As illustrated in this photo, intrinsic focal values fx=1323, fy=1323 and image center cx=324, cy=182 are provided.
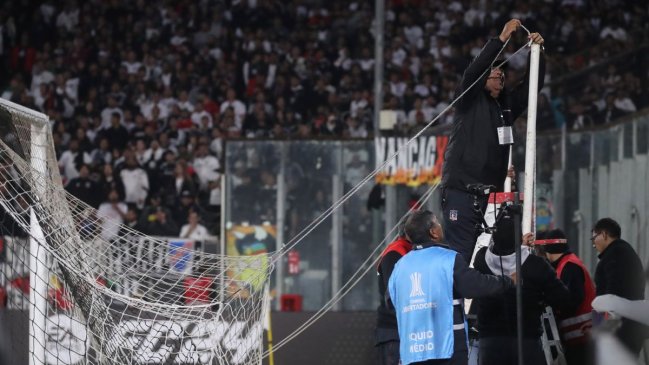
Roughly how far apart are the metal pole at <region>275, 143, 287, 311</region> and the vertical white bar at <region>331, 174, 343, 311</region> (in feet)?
2.05

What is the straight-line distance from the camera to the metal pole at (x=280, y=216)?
53.6 feet

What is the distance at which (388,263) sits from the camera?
9.90m

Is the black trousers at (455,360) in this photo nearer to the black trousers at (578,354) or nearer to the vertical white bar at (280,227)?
the black trousers at (578,354)

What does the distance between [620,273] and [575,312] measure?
46 cm

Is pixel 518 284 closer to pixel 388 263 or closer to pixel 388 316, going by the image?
pixel 388 263

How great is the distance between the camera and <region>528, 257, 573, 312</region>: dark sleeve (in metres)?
8.88

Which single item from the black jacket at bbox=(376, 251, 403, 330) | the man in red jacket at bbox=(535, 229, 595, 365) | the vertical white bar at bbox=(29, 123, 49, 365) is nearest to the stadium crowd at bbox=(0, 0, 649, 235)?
the vertical white bar at bbox=(29, 123, 49, 365)

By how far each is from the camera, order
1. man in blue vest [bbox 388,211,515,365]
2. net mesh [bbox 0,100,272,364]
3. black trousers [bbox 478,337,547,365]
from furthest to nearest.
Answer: net mesh [bbox 0,100,272,364], black trousers [bbox 478,337,547,365], man in blue vest [bbox 388,211,515,365]

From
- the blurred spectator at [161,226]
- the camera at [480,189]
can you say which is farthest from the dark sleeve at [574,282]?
the blurred spectator at [161,226]

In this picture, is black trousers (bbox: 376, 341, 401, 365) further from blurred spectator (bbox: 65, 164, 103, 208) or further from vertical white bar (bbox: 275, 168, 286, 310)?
blurred spectator (bbox: 65, 164, 103, 208)

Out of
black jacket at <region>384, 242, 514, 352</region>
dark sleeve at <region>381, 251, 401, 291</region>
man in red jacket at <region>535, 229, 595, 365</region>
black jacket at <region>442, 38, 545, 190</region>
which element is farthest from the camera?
man in red jacket at <region>535, 229, 595, 365</region>

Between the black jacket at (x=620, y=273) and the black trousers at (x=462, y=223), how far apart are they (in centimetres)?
137

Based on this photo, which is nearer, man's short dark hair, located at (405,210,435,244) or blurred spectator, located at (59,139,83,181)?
man's short dark hair, located at (405,210,435,244)

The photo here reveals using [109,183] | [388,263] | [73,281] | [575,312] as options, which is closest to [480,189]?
[388,263]
